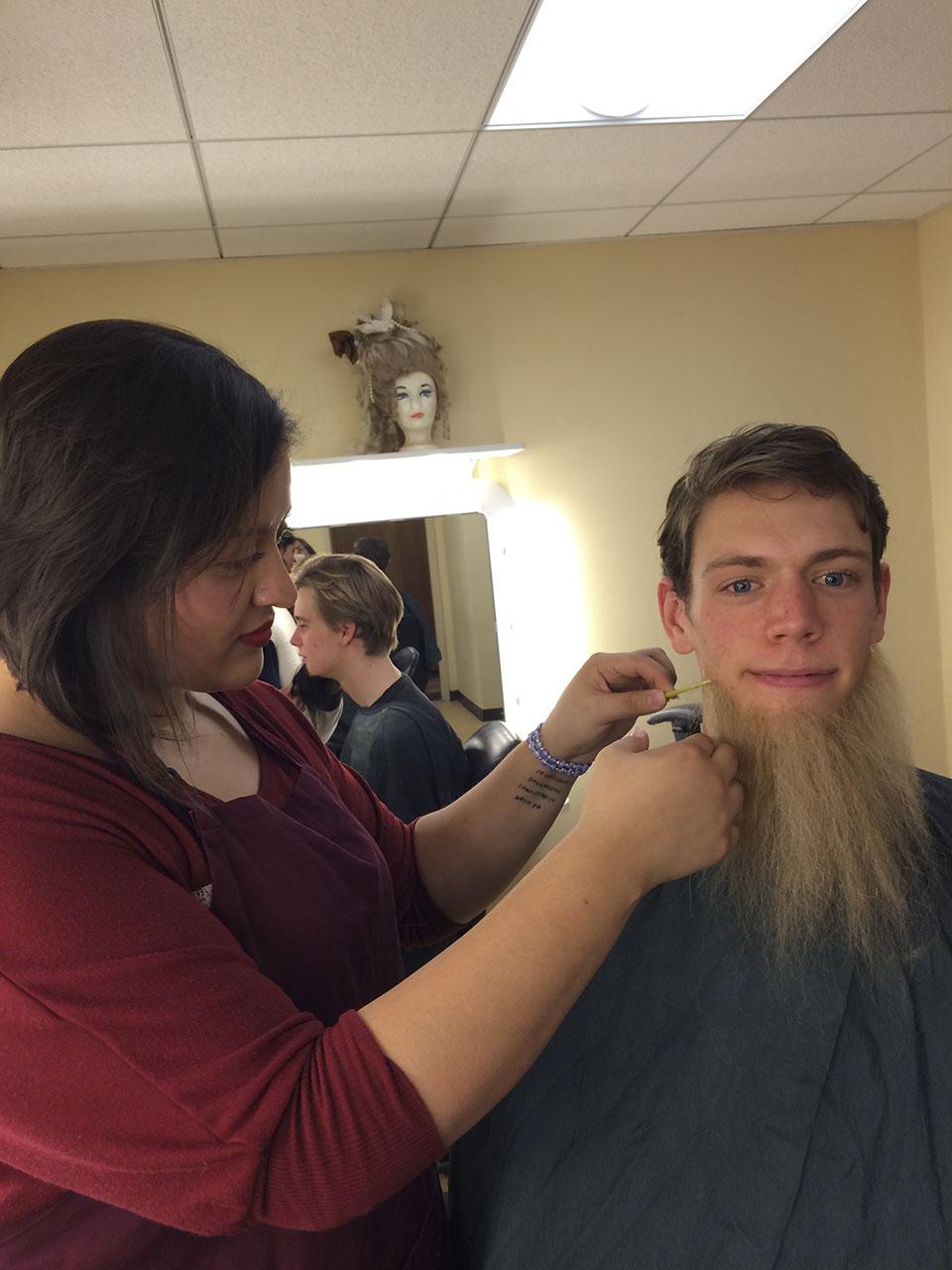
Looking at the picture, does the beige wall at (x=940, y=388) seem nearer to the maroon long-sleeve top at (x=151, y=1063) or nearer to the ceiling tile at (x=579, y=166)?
the ceiling tile at (x=579, y=166)

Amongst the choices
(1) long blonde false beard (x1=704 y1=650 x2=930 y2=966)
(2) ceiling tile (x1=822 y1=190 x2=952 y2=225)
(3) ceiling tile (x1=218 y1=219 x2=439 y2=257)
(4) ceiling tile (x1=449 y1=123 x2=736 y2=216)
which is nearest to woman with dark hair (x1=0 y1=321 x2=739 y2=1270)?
(1) long blonde false beard (x1=704 y1=650 x2=930 y2=966)

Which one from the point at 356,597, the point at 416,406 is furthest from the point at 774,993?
the point at 416,406

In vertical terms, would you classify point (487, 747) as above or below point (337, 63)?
below

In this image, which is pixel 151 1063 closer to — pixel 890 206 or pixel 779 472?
pixel 779 472

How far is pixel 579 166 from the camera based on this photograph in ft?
8.45

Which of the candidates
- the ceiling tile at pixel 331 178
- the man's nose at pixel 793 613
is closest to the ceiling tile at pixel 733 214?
the ceiling tile at pixel 331 178

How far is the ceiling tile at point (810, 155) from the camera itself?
8.16ft

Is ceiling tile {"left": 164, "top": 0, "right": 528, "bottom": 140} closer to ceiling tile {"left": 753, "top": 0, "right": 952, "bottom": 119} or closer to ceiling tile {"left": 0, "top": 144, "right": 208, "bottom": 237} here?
ceiling tile {"left": 0, "top": 144, "right": 208, "bottom": 237}

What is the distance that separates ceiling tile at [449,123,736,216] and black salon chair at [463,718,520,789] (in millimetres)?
1558

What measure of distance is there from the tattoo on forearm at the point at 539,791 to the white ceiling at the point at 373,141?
1.44 m

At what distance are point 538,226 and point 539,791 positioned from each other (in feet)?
8.04

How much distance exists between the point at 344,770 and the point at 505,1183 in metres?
0.49

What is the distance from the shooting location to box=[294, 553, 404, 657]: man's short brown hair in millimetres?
2586

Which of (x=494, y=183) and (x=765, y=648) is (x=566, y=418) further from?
(x=765, y=648)
